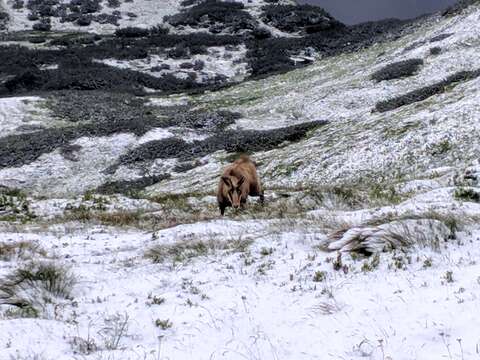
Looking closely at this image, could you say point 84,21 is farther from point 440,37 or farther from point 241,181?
point 241,181

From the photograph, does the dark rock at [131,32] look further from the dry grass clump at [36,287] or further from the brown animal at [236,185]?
the dry grass clump at [36,287]

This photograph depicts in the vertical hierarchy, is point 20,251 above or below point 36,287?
below

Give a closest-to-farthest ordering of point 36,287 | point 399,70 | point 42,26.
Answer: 1. point 36,287
2. point 399,70
3. point 42,26

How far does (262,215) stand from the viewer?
14.0 meters

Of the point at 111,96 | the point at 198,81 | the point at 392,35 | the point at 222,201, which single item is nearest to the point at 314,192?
the point at 222,201

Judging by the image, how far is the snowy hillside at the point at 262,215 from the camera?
6285 mm

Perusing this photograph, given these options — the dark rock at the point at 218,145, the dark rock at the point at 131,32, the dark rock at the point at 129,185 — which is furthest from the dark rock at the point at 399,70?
the dark rock at the point at 131,32

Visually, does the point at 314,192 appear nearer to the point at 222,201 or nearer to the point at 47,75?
the point at 222,201

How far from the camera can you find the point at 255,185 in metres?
17.1

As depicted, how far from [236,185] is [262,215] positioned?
1845 mm

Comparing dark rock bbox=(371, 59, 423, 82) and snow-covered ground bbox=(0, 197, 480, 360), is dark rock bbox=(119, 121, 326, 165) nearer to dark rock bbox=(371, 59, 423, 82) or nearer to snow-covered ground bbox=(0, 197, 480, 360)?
A: dark rock bbox=(371, 59, 423, 82)

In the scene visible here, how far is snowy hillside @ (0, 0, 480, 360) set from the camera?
629 cm

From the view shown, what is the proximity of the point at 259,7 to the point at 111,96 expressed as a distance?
5292 centimetres

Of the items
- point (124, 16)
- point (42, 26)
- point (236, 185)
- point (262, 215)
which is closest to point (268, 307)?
point (262, 215)
